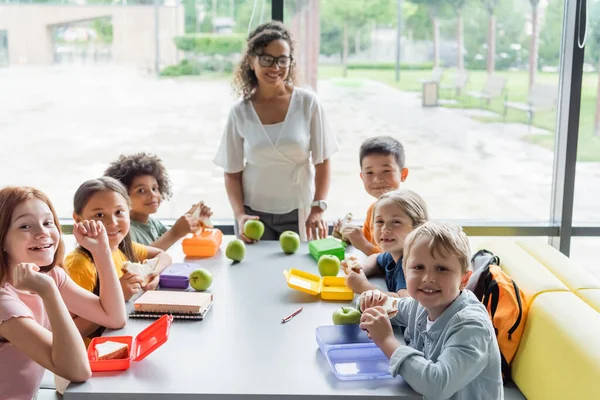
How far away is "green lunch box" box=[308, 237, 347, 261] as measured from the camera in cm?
254

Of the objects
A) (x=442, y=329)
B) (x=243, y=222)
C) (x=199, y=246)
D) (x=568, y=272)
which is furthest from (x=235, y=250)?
(x=568, y=272)

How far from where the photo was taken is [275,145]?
3021mm

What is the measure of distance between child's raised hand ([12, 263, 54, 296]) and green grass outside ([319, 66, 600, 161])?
2.25 m

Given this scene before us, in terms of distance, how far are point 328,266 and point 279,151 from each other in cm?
81

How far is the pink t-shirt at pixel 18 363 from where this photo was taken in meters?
1.76

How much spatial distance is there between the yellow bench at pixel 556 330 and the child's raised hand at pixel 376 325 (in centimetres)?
71

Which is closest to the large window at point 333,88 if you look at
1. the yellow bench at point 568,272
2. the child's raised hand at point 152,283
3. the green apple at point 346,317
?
the yellow bench at point 568,272

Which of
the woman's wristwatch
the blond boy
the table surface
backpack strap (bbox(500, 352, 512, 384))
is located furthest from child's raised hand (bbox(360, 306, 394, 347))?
the woman's wristwatch

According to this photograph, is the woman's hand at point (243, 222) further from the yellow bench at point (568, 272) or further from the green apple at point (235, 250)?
the yellow bench at point (568, 272)

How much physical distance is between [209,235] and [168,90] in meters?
1.23

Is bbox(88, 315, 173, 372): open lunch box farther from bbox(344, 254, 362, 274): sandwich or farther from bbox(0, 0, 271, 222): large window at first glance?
bbox(0, 0, 271, 222): large window

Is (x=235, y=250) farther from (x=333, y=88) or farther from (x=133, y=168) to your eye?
(x=333, y=88)

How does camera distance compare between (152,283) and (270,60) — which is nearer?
(152,283)

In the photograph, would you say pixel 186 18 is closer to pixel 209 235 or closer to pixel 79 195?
pixel 209 235
